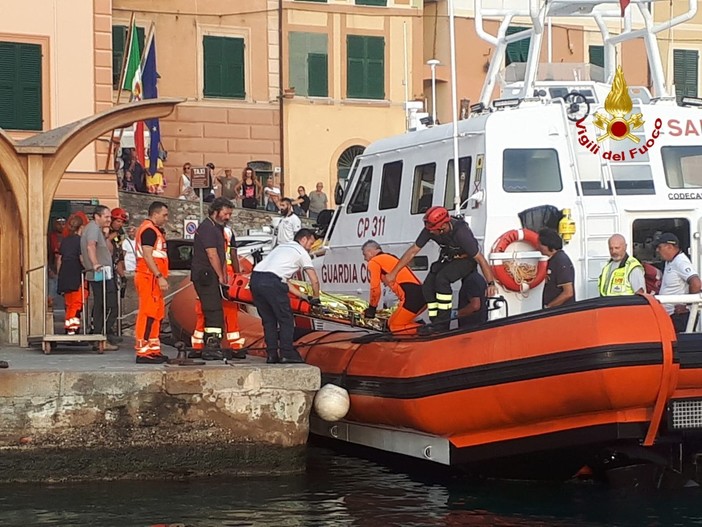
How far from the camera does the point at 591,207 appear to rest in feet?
36.0

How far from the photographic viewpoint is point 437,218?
1074 cm

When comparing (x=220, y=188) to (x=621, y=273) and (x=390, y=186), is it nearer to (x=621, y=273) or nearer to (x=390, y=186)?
(x=390, y=186)

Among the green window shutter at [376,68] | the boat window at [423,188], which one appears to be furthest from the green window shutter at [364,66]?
the boat window at [423,188]

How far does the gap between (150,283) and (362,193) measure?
2681mm

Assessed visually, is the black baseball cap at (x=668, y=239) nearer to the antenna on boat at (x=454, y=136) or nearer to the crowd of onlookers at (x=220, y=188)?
the antenna on boat at (x=454, y=136)

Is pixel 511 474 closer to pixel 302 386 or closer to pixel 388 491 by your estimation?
pixel 388 491

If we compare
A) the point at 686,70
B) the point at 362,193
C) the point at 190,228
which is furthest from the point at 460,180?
the point at 686,70

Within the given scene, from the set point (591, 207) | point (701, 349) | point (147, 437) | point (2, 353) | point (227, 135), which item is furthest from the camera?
point (227, 135)

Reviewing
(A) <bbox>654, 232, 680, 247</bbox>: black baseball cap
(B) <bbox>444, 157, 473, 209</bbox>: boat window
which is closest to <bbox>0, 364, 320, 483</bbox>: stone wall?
(B) <bbox>444, 157, 473, 209</bbox>: boat window

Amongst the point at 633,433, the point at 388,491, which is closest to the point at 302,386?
the point at 388,491

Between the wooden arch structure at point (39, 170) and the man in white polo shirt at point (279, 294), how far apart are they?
7.26 feet

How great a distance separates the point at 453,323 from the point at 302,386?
1.47 meters

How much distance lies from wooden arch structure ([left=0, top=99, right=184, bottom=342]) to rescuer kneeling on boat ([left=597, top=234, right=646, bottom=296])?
4.40 metres

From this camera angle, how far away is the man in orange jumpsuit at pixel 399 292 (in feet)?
37.4
